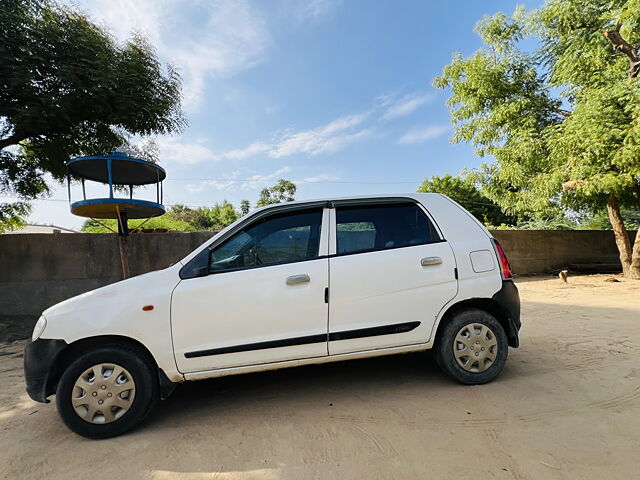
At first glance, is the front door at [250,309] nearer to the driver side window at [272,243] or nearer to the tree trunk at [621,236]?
the driver side window at [272,243]

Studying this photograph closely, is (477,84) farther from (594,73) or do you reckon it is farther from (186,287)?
(186,287)

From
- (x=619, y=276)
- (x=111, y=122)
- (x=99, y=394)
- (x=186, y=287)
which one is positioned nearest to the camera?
(x=99, y=394)

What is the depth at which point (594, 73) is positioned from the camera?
352 inches

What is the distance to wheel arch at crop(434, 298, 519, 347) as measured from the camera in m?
2.80

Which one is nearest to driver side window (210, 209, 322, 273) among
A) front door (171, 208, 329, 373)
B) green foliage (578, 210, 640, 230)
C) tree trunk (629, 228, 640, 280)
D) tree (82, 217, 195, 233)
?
front door (171, 208, 329, 373)

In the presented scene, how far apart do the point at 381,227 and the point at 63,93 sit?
20.3ft

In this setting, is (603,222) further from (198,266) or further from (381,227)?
(198,266)

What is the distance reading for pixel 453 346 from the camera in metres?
2.75

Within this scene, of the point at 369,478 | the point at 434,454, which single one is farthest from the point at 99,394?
the point at 434,454

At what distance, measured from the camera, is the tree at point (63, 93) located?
5.17 m

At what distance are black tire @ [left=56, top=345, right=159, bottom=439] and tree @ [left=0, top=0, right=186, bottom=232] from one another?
5.16 meters

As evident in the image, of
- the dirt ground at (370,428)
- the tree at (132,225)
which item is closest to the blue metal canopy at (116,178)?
→ the tree at (132,225)

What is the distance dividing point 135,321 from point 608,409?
354 centimetres

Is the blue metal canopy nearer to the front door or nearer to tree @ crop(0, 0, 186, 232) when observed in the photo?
tree @ crop(0, 0, 186, 232)
